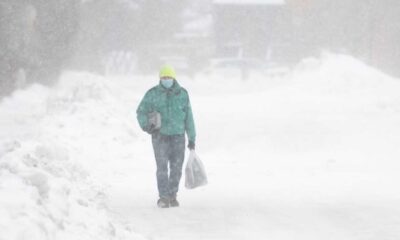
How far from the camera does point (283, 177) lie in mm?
11844

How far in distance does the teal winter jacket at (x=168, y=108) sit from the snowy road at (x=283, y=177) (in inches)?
Result: 37.3

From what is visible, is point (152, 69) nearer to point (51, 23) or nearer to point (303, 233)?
point (51, 23)

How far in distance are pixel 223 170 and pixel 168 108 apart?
13.3 ft

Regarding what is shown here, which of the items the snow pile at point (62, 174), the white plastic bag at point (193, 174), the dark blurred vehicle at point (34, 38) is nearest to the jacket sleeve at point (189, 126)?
the white plastic bag at point (193, 174)

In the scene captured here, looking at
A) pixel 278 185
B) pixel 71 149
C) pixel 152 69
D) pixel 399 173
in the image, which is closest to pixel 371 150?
pixel 399 173

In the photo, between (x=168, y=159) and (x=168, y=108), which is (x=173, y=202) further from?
(x=168, y=108)

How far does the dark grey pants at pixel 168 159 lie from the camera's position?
8773 millimetres

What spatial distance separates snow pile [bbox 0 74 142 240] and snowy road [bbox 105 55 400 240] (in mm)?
530

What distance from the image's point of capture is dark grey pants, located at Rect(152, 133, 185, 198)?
877 centimetres

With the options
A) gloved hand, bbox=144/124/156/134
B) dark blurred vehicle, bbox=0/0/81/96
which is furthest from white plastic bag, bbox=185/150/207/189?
dark blurred vehicle, bbox=0/0/81/96

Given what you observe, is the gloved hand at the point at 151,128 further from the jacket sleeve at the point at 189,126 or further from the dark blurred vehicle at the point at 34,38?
the dark blurred vehicle at the point at 34,38

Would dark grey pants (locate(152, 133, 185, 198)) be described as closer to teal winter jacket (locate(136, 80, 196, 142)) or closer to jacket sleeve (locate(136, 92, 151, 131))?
teal winter jacket (locate(136, 80, 196, 142))

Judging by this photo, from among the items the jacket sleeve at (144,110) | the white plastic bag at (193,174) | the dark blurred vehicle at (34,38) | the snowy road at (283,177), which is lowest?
the snowy road at (283,177)

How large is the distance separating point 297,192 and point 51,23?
68.9 ft
